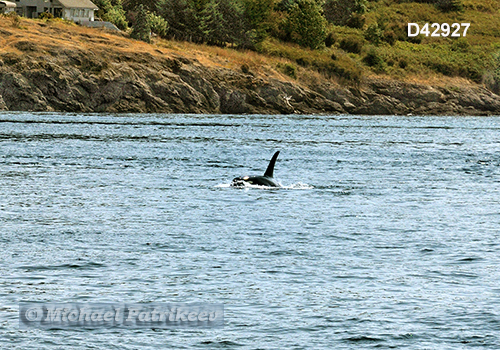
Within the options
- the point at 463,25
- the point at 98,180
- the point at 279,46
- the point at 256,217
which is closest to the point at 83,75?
the point at 279,46

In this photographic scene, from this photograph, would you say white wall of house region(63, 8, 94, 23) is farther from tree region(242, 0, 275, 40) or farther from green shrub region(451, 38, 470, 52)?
green shrub region(451, 38, 470, 52)

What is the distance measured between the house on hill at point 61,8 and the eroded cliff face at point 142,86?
581 inches

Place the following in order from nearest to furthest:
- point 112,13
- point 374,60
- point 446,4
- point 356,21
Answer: point 112,13, point 374,60, point 356,21, point 446,4

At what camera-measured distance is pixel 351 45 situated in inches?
6506

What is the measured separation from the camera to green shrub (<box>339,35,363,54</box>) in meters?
165

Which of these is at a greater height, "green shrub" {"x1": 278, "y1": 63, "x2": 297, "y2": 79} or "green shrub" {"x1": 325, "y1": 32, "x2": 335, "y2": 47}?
"green shrub" {"x1": 325, "y1": 32, "x2": 335, "y2": 47}

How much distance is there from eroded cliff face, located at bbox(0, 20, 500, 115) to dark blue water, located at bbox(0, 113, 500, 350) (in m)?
60.6

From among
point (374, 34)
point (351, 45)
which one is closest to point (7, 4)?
point (351, 45)

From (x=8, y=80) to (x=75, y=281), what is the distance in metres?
90.0

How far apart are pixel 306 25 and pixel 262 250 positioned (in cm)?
14453

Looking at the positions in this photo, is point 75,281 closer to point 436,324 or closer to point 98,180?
point 436,324

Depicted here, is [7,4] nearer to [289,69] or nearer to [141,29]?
[141,29]

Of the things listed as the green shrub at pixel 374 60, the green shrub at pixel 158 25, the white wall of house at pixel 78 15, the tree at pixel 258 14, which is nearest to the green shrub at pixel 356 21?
the green shrub at pixel 374 60

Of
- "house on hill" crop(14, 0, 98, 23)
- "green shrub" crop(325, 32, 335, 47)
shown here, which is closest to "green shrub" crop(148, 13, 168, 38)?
"house on hill" crop(14, 0, 98, 23)
